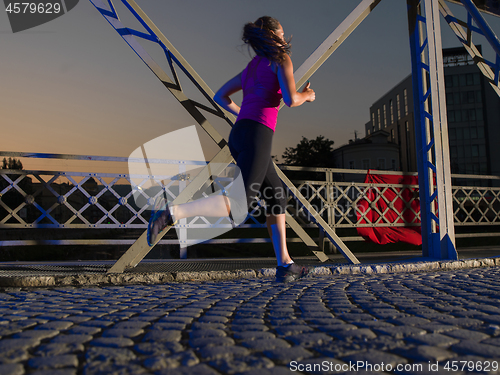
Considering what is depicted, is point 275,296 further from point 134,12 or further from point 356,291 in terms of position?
point 134,12

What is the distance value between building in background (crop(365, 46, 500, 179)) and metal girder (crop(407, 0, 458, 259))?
57189mm

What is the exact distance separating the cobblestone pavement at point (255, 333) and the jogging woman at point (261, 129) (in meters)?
0.65

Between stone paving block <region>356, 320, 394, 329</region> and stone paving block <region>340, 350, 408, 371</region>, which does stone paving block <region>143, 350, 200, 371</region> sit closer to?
stone paving block <region>340, 350, 408, 371</region>

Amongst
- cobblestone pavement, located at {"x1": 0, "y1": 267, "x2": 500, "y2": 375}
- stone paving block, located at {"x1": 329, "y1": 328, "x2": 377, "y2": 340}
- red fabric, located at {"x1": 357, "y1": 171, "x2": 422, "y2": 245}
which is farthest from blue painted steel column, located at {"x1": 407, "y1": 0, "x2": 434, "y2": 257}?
stone paving block, located at {"x1": 329, "y1": 328, "x2": 377, "y2": 340}

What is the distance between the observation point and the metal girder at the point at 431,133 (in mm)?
5590

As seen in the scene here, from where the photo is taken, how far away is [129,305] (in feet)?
8.22

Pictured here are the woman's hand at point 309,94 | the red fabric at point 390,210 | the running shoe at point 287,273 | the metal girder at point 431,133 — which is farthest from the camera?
the red fabric at point 390,210

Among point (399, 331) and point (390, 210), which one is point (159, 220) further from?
point (390, 210)

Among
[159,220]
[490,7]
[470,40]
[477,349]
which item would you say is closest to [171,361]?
[477,349]

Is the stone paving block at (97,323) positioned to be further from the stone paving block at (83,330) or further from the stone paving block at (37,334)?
the stone paving block at (37,334)

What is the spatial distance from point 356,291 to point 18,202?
5251mm

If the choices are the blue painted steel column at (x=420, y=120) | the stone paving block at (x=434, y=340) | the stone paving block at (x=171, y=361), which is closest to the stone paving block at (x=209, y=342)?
the stone paving block at (x=171, y=361)

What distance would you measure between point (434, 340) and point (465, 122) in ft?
235

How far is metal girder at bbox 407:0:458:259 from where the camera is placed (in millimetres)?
5590
